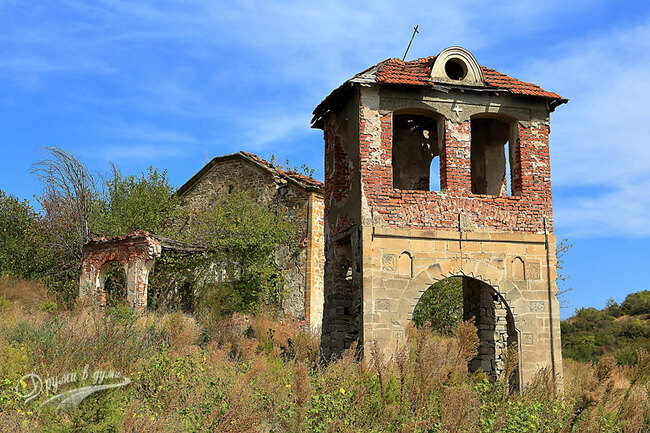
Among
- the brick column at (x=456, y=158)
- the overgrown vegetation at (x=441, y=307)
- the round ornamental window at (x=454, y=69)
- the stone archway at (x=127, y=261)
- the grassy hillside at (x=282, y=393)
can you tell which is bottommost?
the grassy hillside at (x=282, y=393)

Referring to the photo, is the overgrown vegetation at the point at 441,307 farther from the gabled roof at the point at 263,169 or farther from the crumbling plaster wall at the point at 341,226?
the crumbling plaster wall at the point at 341,226

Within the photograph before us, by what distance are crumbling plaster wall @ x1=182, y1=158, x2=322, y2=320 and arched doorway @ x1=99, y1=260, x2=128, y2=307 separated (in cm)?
465

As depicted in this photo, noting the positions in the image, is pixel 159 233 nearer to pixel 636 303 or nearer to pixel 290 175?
pixel 290 175

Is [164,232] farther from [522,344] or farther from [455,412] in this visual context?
[455,412]

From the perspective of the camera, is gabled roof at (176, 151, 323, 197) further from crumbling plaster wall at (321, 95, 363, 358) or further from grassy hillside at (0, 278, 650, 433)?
grassy hillside at (0, 278, 650, 433)

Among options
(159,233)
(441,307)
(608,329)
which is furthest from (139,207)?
(608,329)

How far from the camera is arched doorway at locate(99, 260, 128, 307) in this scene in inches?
731

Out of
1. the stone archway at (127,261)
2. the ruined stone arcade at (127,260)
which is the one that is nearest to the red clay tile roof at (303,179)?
the ruined stone arcade at (127,260)

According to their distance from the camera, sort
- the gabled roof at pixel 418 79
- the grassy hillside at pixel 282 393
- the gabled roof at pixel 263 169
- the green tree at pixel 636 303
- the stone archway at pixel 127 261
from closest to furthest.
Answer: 1. the grassy hillside at pixel 282 393
2. the gabled roof at pixel 418 79
3. the stone archway at pixel 127 261
4. the gabled roof at pixel 263 169
5. the green tree at pixel 636 303

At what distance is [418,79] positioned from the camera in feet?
39.0

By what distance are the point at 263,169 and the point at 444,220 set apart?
11.4 metres

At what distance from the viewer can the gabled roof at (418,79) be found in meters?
11.7

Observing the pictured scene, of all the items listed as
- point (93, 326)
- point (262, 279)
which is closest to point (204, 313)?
point (262, 279)

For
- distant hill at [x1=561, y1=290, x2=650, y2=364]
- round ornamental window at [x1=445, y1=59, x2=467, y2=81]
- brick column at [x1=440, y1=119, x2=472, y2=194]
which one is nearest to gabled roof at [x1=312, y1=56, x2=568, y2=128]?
round ornamental window at [x1=445, y1=59, x2=467, y2=81]
